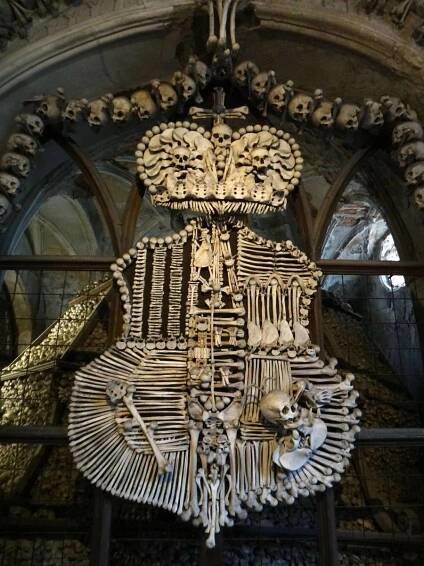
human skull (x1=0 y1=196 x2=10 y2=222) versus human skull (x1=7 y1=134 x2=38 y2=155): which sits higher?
human skull (x1=7 y1=134 x2=38 y2=155)

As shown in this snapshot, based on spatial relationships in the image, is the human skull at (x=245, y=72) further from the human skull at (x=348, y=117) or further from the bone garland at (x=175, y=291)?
the bone garland at (x=175, y=291)

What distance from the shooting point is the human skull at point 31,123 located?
7.72 feet

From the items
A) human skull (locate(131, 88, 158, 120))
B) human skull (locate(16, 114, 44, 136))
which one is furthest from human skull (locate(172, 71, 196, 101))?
human skull (locate(16, 114, 44, 136))

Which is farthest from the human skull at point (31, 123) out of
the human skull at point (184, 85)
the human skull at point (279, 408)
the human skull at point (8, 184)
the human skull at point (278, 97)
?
the human skull at point (279, 408)

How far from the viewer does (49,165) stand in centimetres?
268

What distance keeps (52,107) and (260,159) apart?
33.6 inches

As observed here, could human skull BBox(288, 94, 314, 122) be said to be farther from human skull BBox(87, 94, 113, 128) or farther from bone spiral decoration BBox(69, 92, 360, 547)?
human skull BBox(87, 94, 113, 128)

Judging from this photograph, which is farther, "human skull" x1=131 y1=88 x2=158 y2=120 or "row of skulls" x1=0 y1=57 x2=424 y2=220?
"human skull" x1=131 y1=88 x2=158 y2=120

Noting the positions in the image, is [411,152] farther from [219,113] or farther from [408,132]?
[219,113]

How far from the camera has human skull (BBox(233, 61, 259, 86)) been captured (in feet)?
8.31

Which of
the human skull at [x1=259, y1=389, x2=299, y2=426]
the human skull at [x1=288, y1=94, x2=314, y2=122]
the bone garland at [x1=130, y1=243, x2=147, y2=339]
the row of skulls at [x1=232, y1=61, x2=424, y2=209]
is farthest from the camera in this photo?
the human skull at [x1=288, y1=94, x2=314, y2=122]

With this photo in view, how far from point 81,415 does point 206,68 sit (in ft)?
4.86

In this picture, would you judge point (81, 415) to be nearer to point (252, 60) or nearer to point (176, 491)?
point (176, 491)

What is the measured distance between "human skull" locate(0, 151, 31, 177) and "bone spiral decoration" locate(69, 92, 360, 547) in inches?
17.6
